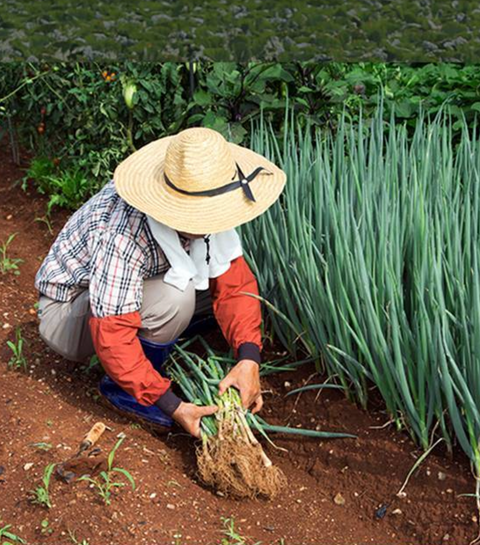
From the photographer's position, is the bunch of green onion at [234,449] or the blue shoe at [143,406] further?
the blue shoe at [143,406]

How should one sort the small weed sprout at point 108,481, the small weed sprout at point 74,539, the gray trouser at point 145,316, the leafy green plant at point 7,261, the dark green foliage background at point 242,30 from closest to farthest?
1. the small weed sprout at point 74,539
2. the small weed sprout at point 108,481
3. the gray trouser at point 145,316
4. the leafy green plant at point 7,261
5. the dark green foliage background at point 242,30

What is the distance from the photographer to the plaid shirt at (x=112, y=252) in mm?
2346

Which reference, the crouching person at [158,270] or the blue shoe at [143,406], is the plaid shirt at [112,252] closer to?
the crouching person at [158,270]

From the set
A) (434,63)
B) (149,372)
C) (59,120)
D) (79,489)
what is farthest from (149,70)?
(79,489)

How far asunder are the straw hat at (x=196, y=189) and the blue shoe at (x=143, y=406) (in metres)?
0.46

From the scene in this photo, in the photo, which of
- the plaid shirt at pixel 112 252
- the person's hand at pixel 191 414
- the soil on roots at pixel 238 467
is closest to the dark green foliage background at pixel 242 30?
the plaid shirt at pixel 112 252

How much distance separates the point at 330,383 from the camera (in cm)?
254

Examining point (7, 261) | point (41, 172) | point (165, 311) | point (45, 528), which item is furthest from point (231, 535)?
point (41, 172)

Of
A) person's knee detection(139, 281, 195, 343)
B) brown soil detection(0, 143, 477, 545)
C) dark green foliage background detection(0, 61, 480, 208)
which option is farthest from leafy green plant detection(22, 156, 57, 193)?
person's knee detection(139, 281, 195, 343)

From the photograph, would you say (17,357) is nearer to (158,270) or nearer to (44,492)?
(158,270)

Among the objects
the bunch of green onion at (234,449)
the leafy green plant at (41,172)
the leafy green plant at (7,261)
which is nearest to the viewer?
the bunch of green onion at (234,449)

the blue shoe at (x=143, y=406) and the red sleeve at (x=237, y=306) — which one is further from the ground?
the red sleeve at (x=237, y=306)

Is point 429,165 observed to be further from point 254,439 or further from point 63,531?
point 63,531

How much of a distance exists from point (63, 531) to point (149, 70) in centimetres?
208
